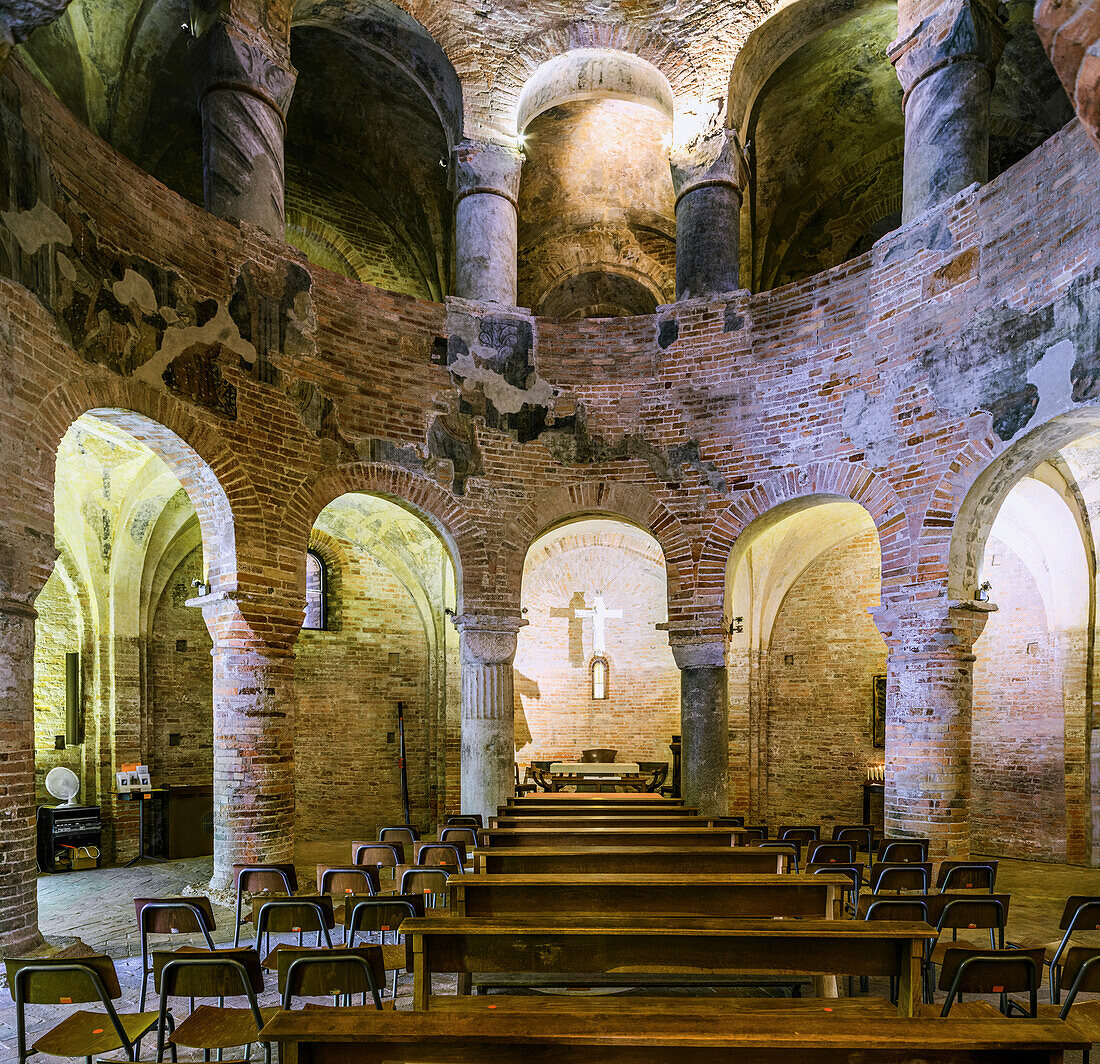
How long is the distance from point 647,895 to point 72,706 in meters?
10.2

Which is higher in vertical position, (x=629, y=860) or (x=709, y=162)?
(x=709, y=162)

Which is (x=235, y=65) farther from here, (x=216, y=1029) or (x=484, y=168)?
(x=216, y=1029)

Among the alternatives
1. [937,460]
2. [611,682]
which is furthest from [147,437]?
[611,682]

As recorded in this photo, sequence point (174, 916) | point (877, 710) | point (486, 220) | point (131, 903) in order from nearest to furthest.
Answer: point (174, 916) < point (131, 903) < point (486, 220) < point (877, 710)

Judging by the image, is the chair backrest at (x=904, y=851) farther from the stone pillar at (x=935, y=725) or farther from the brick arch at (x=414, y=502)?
the brick arch at (x=414, y=502)

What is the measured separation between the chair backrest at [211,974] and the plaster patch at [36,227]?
519 cm

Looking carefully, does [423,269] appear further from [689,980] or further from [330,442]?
[689,980]

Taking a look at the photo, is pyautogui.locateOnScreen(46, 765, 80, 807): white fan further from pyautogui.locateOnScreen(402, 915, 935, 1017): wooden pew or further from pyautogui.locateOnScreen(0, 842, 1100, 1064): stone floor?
pyautogui.locateOnScreen(402, 915, 935, 1017): wooden pew

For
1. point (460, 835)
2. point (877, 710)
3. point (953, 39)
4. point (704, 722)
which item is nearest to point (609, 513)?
point (704, 722)

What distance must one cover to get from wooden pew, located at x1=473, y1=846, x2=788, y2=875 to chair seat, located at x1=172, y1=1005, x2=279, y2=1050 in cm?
189

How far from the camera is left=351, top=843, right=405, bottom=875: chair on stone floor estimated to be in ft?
23.6

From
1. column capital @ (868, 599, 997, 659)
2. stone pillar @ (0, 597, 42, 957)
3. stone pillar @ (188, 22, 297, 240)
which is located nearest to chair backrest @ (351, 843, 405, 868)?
stone pillar @ (0, 597, 42, 957)

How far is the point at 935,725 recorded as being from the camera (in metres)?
8.82

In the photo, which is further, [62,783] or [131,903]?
[62,783]
